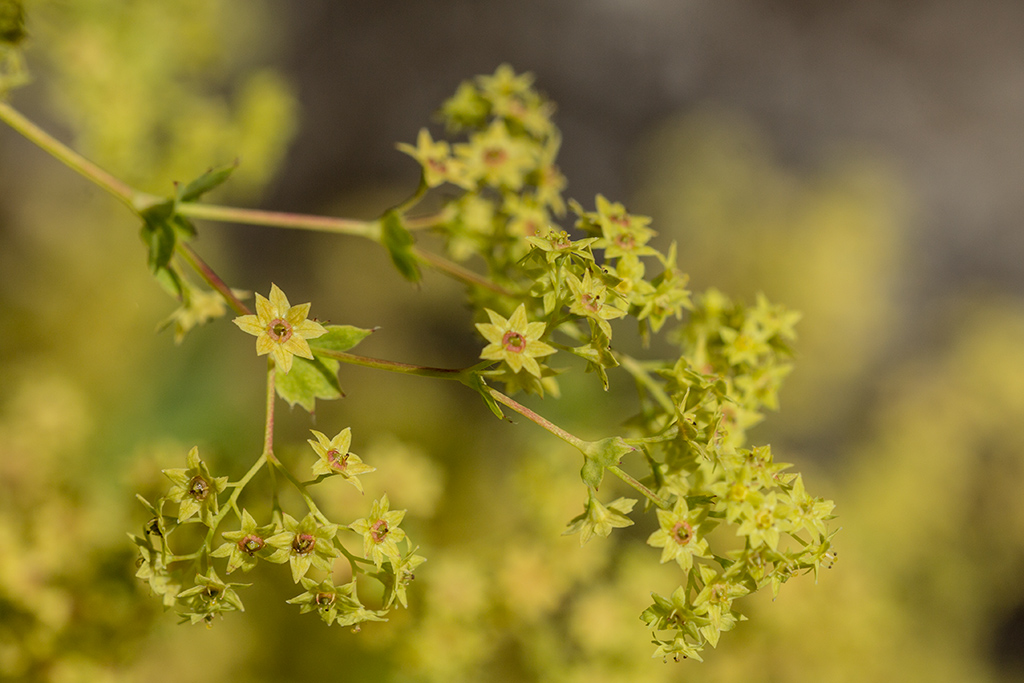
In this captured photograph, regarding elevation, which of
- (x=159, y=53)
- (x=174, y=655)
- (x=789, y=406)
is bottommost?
(x=174, y=655)

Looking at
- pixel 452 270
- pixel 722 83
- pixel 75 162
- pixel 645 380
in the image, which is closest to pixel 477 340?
pixel 452 270

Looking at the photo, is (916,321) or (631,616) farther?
(916,321)

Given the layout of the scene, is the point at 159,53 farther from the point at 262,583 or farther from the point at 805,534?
the point at 805,534

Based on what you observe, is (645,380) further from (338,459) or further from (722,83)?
(722,83)

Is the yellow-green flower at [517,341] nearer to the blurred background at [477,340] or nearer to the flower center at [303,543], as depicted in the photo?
the flower center at [303,543]

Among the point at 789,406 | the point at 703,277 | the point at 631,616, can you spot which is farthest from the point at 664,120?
the point at 631,616

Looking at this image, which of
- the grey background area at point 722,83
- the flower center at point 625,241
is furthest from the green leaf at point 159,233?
the grey background area at point 722,83
